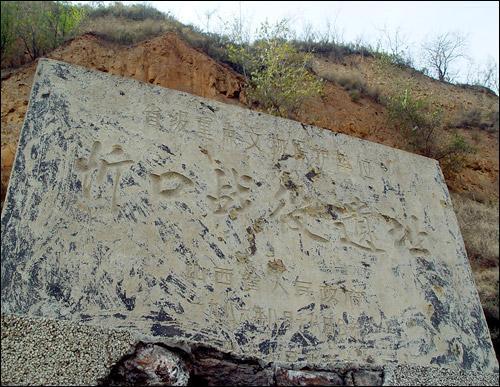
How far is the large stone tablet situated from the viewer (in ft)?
9.74

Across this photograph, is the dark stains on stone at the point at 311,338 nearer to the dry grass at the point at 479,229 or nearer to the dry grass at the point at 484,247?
the dry grass at the point at 484,247

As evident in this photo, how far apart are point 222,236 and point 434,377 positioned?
175 cm

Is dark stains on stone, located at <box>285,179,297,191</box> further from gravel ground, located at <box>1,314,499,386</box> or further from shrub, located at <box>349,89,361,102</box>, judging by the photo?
shrub, located at <box>349,89,361,102</box>

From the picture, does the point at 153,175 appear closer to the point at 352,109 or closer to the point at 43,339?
the point at 43,339

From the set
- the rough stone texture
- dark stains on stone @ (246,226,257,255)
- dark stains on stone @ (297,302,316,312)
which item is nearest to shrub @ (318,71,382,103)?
dark stains on stone @ (246,226,257,255)

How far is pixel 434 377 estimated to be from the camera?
3617 millimetres

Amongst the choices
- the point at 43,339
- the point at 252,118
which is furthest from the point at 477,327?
the point at 43,339

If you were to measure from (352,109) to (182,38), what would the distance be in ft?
13.0

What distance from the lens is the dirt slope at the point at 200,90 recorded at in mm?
8797

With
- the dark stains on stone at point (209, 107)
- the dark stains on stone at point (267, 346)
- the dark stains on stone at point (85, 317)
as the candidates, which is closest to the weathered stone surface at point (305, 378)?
the dark stains on stone at point (267, 346)

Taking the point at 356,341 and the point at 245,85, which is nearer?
the point at 356,341

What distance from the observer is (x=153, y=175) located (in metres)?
Result: 3.42

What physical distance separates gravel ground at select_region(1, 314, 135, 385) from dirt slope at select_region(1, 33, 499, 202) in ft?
17.2

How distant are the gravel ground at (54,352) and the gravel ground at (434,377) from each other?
1.74 meters
